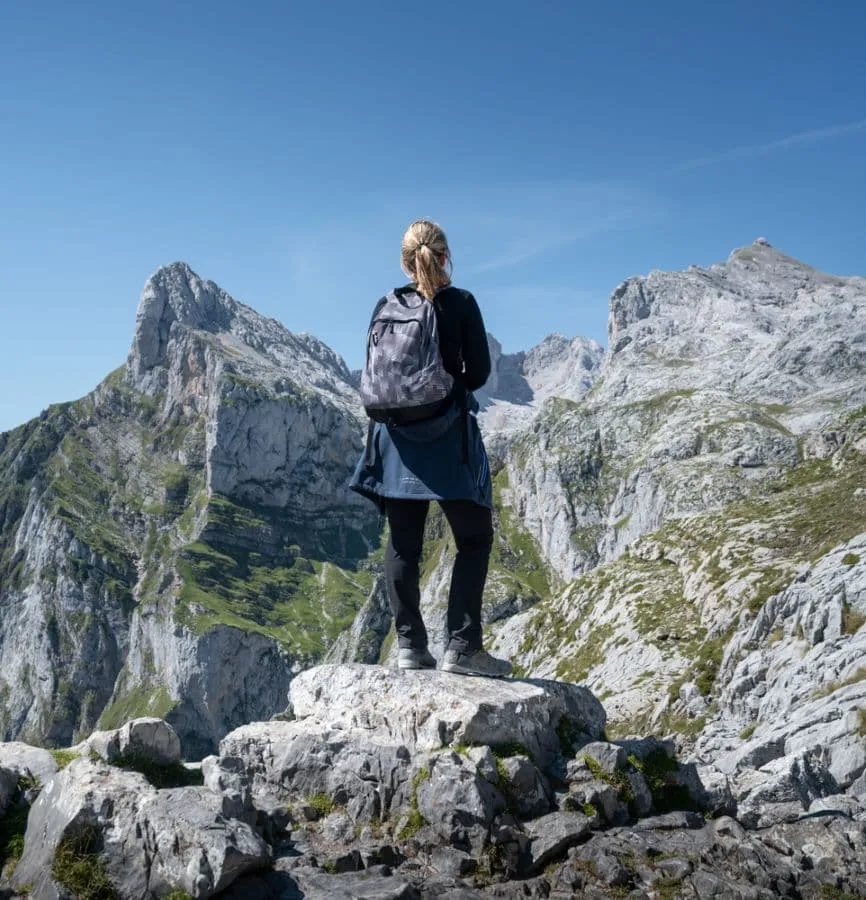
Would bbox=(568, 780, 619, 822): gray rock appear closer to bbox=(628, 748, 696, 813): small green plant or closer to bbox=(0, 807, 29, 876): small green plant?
bbox=(628, 748, 696, 813): small green plant

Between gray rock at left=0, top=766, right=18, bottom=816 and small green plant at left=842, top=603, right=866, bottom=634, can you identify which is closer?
gray rock at left=0, top=766, right=18, bottom=816

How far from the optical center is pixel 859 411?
120 meters

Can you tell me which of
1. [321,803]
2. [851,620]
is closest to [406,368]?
[321,803]

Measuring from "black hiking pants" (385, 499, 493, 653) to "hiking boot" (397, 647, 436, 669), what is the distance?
10cm

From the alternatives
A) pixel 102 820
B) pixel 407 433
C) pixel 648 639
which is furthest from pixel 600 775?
pixel 648 639

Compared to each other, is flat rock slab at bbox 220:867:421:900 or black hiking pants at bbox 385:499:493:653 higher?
black hiking pants at bbox 385:499:493:653

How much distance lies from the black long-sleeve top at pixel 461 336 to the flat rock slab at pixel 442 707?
178 inches

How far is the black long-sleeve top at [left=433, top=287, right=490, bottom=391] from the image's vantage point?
1153 cm

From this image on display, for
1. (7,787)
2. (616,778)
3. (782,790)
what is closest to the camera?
(7,787)

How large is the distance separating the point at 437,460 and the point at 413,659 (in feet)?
10.9

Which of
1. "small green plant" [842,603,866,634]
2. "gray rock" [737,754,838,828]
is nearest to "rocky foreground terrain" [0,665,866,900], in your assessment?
"gray rock" [737,754,838,828]

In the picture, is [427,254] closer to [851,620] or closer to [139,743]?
[139,743]

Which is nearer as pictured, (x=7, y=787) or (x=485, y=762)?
(x=7, y=787)

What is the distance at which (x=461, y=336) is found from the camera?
1165 centimetres
